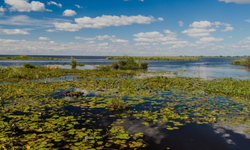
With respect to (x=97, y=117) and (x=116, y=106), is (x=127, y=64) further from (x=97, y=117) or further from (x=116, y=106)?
(x=97, y=117)

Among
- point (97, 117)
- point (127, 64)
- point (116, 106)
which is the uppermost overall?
point (127, 64)

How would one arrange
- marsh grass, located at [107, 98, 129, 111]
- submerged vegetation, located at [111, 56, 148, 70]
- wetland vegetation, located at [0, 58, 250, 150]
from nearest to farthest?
wetland vegetation, located at [0, 58, 250, 150], marsh grass, located at [107, 98, 129, 111], submerged vegetation, located at [111, 56, 148, 70]

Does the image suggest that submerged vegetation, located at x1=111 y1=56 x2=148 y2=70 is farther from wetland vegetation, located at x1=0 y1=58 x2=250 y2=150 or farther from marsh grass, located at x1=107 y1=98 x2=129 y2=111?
marsh grass, located at x1=107 y1=98 x2=129 y2=111

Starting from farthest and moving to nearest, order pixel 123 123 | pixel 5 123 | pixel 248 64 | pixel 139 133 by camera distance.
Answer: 1. pixel 248 64
2. pixel 123 123
3. pixel 5 123
4. pixel 139 133

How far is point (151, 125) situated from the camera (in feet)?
26.9

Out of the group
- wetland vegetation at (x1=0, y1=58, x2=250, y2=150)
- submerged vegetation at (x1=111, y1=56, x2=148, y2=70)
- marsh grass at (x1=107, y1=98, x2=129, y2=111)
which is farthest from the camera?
submerged vegetation at (x1=111, y1=56, x2=148, y2=70)

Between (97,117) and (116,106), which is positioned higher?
(116,106)

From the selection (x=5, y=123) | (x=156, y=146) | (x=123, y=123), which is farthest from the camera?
(x=123, y=123)

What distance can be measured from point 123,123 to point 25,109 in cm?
549

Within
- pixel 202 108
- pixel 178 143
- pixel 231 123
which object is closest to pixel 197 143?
pixel 178 143

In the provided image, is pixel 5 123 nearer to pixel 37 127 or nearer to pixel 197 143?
pixel 37 127

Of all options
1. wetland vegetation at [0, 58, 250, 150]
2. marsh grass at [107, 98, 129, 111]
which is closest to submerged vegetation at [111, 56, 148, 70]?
wetland vegetation at [0, 58, 250, 150]

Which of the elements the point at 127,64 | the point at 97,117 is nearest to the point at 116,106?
the point at 97,117

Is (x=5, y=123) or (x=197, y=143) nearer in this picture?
(x=197, y=143)
